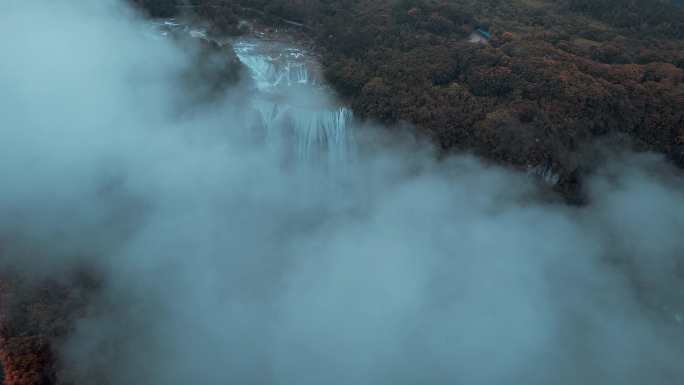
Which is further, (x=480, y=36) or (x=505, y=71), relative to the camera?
(x=480, y=36)

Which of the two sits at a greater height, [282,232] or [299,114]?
[299,114]

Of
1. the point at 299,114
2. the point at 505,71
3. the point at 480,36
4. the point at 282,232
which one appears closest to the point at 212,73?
the point at 299,114

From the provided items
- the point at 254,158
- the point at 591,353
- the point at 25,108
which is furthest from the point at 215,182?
the point at 591,353

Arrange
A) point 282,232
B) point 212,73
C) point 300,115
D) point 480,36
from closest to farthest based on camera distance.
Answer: point 282,232
point 300,115
point 212,73
point 480,36

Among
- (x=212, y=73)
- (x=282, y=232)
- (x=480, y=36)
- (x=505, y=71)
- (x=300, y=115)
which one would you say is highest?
(x=480, y=36)

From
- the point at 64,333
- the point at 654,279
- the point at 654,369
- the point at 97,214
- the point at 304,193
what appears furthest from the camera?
the point at 304,193

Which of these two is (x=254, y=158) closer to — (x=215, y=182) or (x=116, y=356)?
(x=215, y=182)

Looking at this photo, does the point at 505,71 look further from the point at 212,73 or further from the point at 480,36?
the point at 212,73

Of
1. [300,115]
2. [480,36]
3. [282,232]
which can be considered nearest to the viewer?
[282,232]

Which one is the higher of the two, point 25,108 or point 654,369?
point 25,108
